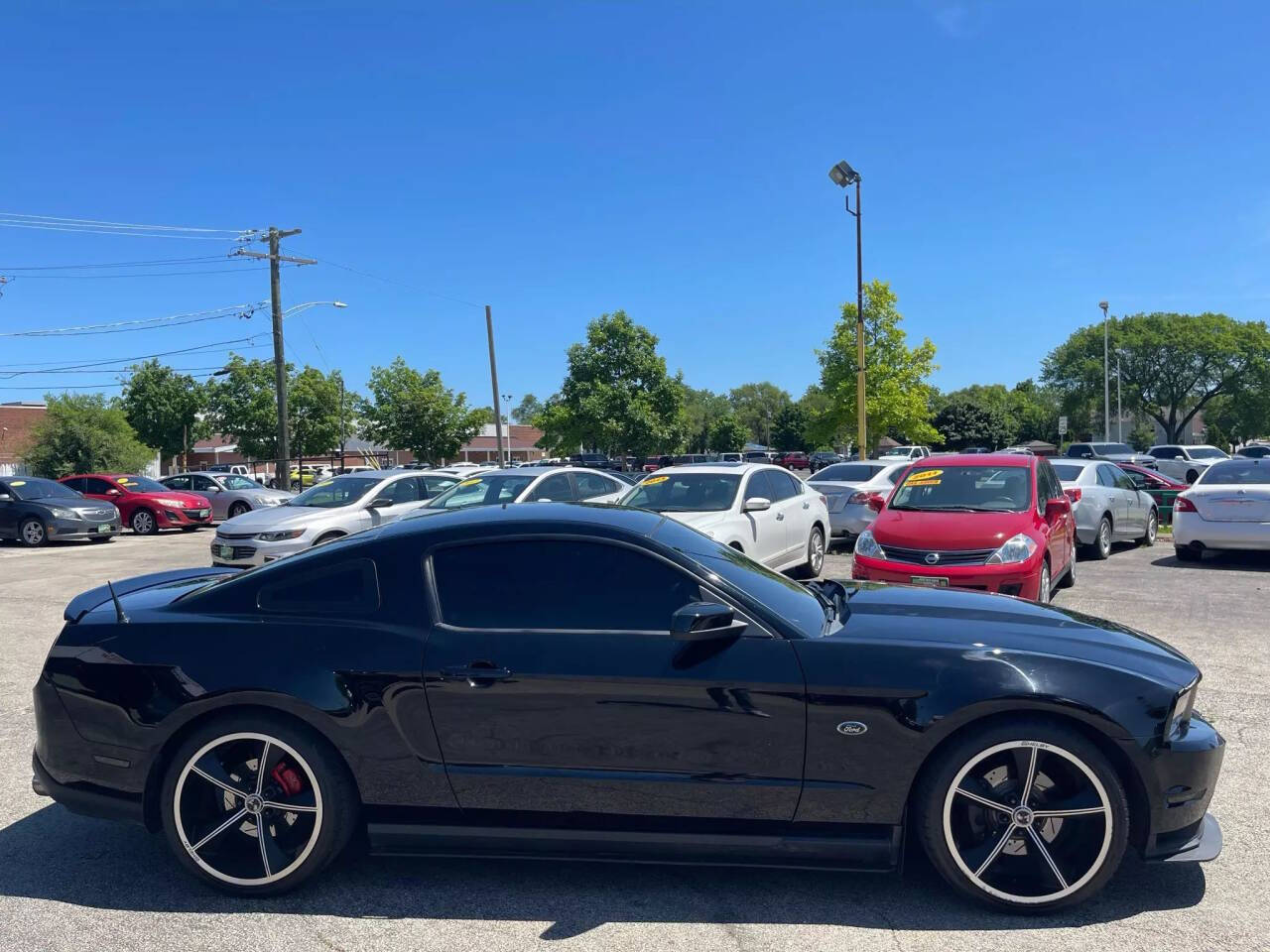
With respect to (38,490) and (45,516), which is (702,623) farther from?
(38,490)

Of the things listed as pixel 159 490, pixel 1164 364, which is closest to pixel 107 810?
pixel 159 490

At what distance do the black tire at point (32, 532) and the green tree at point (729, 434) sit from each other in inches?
2798

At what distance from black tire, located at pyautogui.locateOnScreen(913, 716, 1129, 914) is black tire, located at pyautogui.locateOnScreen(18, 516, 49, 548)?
20754mm

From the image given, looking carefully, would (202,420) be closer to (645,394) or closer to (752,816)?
(645,394)

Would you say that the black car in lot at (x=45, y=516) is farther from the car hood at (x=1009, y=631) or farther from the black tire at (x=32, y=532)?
the car hood at (x=1009, y=631)

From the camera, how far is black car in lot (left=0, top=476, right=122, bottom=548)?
19062 millimetres

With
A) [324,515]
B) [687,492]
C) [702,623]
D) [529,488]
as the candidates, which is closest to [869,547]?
[687,492]

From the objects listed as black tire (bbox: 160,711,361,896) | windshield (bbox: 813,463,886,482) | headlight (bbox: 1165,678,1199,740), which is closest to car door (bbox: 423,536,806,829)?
black tire (bbox: 160,711,361,896)

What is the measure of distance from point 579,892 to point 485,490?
352 inches

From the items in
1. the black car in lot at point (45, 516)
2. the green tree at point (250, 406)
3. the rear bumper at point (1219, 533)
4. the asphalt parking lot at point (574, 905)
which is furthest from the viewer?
the green tree at point (250, 406)

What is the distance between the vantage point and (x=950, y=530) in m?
8.41

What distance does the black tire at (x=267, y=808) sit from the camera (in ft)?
11.6

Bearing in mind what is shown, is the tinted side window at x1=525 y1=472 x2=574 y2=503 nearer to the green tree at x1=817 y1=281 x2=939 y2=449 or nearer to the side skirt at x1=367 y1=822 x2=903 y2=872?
the side skirt at x1=367 y1=822 x2=903 y2=872

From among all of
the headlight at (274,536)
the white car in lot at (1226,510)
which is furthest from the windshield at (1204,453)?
the headlight at (274,536)
